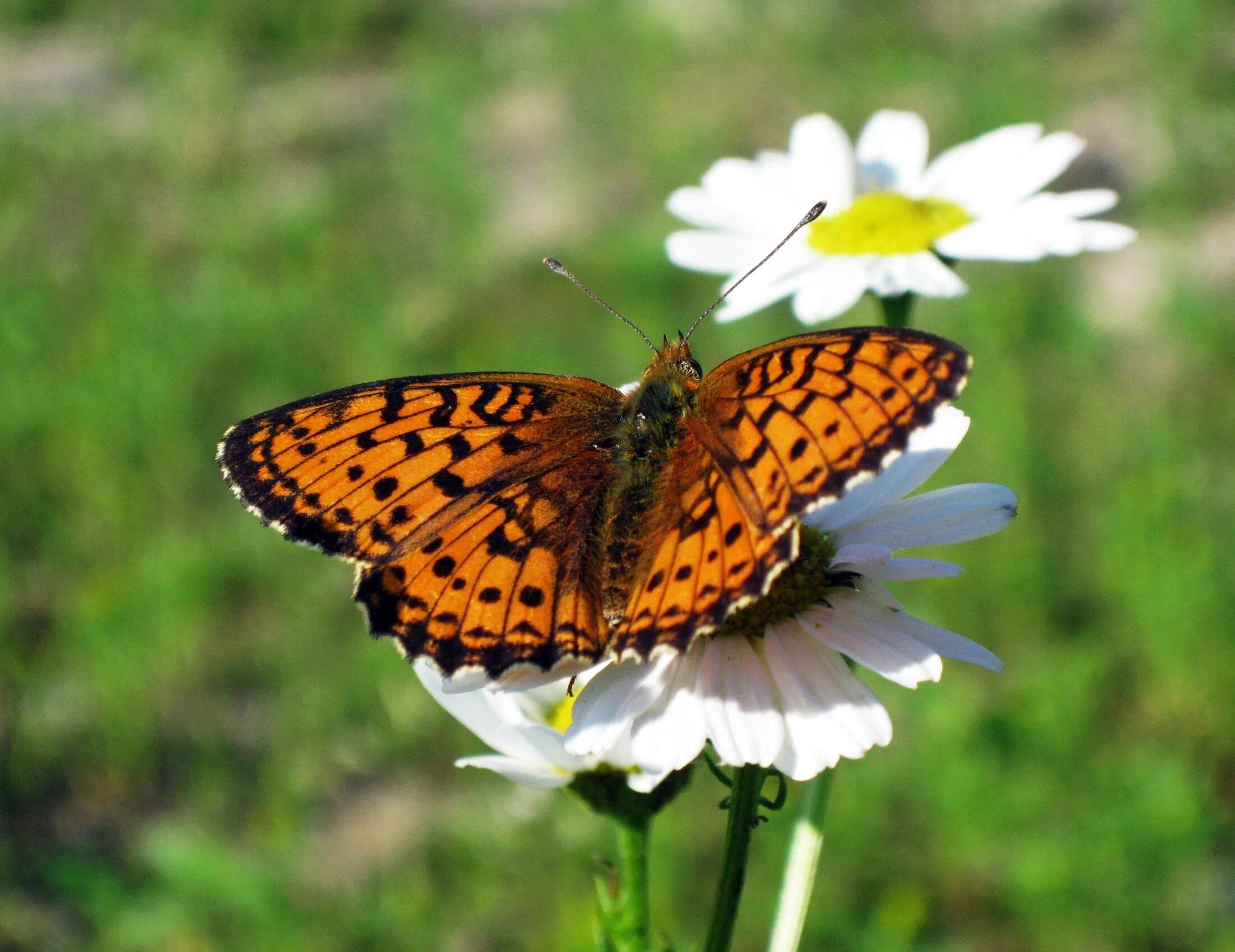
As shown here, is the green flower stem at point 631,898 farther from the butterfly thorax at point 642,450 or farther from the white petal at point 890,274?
the white petal at point 890,274

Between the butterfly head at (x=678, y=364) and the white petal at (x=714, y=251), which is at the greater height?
the white petal at (x=714, y=251)

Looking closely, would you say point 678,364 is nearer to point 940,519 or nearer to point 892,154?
point 940,519

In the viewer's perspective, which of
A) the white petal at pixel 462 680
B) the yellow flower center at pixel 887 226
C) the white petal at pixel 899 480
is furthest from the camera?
the yellow flower center at pixel 887 226

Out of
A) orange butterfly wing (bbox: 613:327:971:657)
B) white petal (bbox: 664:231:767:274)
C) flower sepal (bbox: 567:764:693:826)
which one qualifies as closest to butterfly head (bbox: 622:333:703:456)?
orange butterfly wing (bbox: 613:327:971:657)

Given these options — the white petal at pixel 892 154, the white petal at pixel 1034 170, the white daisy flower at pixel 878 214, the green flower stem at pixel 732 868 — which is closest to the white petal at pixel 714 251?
the white daisy flower at pixel 878 214

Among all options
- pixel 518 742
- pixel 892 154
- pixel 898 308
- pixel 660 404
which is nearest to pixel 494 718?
pixel 518 742
